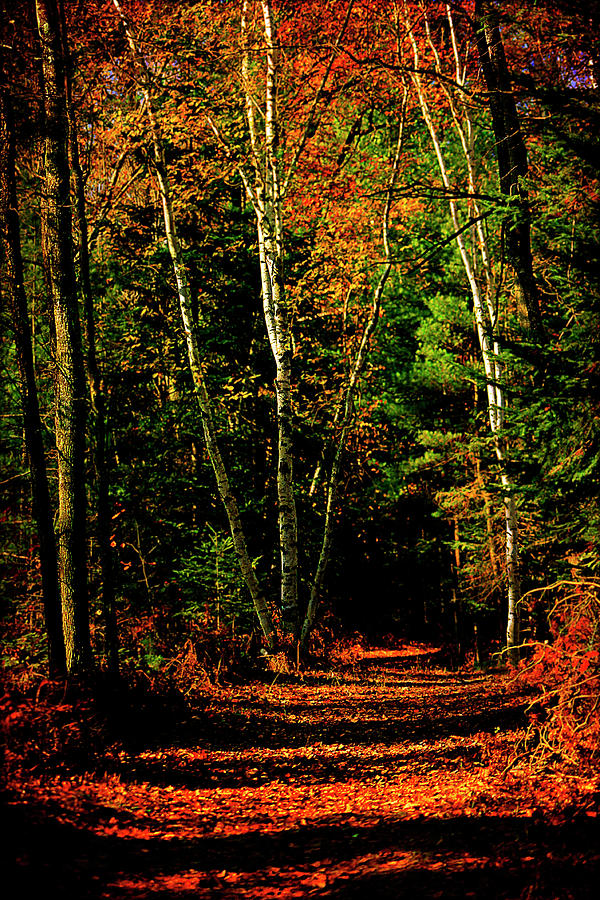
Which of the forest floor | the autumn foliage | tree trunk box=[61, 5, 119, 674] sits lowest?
the forest floor

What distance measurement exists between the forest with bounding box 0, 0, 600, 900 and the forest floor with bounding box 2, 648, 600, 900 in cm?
3

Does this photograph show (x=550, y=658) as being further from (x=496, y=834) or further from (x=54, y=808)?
(x=54, y=808)

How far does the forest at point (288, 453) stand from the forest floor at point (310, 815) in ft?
0.11

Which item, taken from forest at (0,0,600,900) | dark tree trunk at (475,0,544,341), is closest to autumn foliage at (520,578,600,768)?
forest at (0,0,600,900)

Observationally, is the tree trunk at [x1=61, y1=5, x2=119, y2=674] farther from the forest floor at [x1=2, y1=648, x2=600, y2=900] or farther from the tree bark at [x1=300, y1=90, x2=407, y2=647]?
the tree bark at [x1=300, y1=90, x2=407, y2=647]

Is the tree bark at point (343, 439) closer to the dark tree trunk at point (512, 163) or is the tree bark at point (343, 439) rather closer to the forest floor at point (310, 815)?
the dark tree trunk at point (512, 163)

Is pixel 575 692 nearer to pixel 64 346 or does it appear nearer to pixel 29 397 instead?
pixel 64 346

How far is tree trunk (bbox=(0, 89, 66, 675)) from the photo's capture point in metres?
8.19

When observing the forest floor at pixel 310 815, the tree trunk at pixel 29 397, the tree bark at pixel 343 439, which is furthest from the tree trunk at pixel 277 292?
the tree trunk at pixel 29 397

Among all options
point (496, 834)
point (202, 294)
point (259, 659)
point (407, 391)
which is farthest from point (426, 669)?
point (496, 834)

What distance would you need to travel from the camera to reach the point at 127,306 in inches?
605

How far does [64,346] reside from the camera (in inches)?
322

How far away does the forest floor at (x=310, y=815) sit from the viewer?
13.6 feet

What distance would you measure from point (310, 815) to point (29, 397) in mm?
5642
